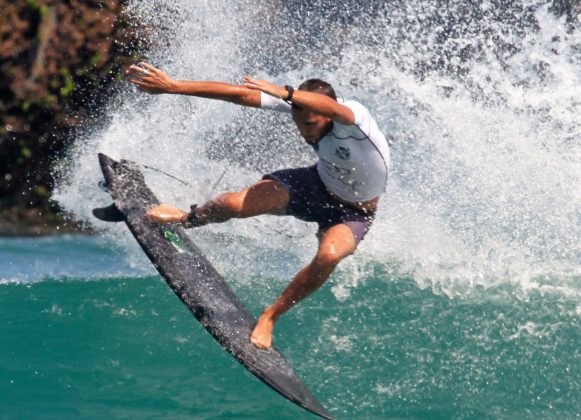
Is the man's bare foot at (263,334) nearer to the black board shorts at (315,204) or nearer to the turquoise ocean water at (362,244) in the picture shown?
the turquoise ocean water at (362,244)

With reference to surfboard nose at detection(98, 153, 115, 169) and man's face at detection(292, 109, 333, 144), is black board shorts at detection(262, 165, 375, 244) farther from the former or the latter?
surfboard nose at detection(98, 153, 115, 169)

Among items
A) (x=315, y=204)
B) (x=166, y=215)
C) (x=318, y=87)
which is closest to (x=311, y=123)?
(x=318, y=87)

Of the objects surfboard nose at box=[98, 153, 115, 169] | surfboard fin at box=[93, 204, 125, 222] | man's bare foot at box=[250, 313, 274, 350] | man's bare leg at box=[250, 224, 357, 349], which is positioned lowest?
man's bare foot at box=[250, 313, 274, 350]

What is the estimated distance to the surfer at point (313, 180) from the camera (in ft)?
18.6

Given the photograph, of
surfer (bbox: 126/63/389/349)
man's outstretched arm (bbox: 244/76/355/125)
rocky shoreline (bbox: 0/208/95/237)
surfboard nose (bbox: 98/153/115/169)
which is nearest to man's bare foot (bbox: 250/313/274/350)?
surfer (bbox: 126/63/389/349)

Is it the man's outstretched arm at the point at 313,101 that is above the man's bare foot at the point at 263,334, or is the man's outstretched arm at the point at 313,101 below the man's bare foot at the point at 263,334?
above

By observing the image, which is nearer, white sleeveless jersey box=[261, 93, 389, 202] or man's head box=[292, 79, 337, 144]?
man's head box=[292, 79, 337, 144]

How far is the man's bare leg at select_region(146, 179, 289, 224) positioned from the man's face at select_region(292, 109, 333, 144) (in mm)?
535

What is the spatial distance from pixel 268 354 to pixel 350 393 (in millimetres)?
670

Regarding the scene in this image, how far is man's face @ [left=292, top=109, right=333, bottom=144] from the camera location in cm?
594

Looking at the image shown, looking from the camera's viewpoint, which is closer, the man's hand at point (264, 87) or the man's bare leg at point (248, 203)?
the man's hand at point (264, 87)

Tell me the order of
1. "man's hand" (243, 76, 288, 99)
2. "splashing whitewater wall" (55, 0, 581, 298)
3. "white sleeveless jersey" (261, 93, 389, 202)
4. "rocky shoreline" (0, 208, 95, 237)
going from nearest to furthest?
"man's hand" (243, 76, 288, 99)
"white sleeveless jersey" (261, 93, 389, 202)
"splashing whitewater wall" (55, 0, 581, 298)
"rocky shoreline" (0, 208, 95, 237)

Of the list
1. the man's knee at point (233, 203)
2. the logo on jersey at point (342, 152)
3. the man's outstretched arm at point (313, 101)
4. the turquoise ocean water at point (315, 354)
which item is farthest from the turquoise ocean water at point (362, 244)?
the man's outstretched arm at point (313, 101)

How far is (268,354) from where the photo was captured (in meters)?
6.01
